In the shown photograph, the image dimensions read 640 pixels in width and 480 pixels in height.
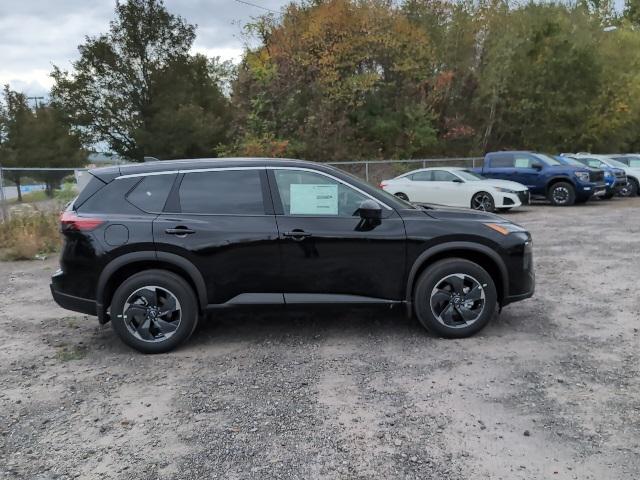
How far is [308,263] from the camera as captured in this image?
503 centimetres

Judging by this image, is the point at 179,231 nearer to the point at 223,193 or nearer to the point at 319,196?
the point at 223,193

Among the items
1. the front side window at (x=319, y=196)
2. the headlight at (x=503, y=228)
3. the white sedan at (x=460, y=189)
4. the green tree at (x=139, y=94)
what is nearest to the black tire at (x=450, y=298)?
the headlight at (x=503, y=228)

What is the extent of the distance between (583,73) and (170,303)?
26832mm

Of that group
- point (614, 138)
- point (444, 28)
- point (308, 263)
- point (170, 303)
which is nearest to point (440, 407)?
point (308, 263)

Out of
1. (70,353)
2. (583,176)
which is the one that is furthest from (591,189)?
(70,353)

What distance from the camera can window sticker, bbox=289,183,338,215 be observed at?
5121mm

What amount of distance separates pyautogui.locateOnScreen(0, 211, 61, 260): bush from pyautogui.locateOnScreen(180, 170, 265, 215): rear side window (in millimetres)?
6824

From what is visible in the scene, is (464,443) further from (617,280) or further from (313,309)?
(617,280)

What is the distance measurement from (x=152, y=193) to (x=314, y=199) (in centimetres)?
149

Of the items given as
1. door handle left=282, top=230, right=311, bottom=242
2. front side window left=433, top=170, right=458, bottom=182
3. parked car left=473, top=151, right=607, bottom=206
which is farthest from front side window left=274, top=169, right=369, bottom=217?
parked car left=473, top=151, right=607, bottom=206

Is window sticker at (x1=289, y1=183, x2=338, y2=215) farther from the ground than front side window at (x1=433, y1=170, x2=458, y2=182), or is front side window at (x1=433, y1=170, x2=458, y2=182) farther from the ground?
front side window at (x1=433, y1=170, x2=458, y2=182)

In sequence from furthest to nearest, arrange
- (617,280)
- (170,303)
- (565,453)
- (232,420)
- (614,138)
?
1. (614,138)
2. (617,280)
3. (170,303)
4. (232,420)
5. (565,453)

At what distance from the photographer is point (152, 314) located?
16.3 feet

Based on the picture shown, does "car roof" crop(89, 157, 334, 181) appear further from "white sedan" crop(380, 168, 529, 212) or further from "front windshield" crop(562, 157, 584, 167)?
"front windshield" crop(562, 157, 584, 167)
